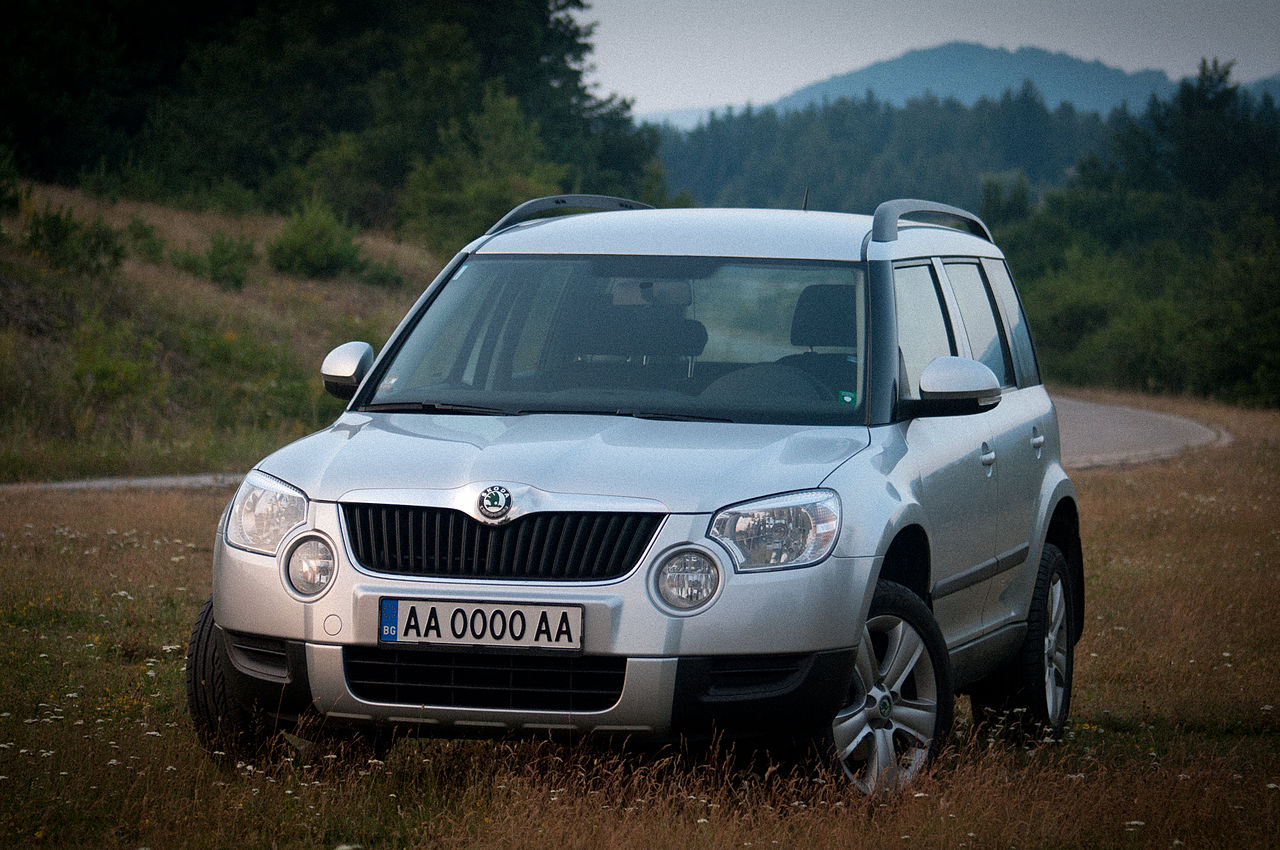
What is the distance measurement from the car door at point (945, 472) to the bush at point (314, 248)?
31.6 meters

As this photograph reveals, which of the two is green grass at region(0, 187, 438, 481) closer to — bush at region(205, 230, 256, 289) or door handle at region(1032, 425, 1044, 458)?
bush at region(205, 230, 256, 289)

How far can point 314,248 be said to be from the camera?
36469 mm

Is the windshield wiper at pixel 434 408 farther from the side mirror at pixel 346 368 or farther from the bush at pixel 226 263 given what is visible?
the bush at pixel 226 263

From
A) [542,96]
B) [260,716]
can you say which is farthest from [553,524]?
[542,96]

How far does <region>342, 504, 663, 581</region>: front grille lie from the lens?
13.8 ft

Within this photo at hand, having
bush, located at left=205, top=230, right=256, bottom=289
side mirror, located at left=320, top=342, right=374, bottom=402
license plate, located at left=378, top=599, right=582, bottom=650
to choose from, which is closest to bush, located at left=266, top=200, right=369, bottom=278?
bush, located at left=205, top=230, right=256, bottom=289

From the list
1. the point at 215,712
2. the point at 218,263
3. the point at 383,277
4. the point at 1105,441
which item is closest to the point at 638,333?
the point at 215,712

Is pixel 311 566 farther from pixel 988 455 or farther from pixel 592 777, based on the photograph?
pixel 988 455

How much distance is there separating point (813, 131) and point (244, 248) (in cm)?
14507

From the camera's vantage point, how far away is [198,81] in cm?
6222

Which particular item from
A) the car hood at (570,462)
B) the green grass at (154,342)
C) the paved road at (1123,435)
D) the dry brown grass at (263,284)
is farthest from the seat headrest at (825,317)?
the dry brown grass at (263,284)

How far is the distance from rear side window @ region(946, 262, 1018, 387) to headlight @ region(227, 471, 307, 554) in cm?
288

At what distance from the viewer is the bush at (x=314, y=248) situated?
3616 cm

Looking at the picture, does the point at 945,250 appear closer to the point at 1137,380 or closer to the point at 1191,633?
the point at 1191,633
